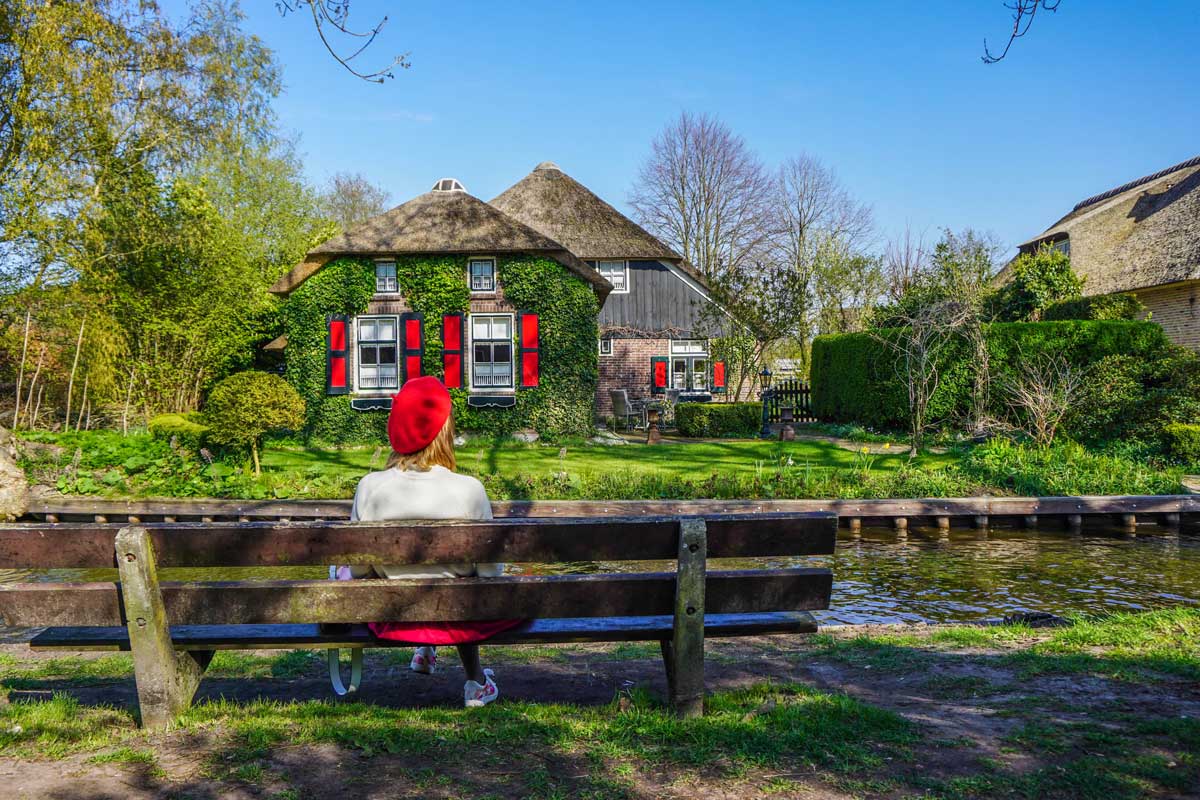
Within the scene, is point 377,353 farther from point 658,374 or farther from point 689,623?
point 689,623

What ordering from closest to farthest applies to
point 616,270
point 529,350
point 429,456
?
point 429,456 < point 529,350 < point 616,270

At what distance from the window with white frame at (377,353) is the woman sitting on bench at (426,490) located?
661 inches

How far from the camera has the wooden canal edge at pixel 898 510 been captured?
36.2ft

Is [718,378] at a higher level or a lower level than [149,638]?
higher

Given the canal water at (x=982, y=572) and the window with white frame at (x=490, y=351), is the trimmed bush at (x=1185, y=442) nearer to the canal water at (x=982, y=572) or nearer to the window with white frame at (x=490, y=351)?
the canal water at (x=982, y=572)

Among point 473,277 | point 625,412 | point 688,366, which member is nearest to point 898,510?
point 473,277

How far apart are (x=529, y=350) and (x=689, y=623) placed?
16.7 metres

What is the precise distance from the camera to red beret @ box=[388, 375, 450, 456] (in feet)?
11.2

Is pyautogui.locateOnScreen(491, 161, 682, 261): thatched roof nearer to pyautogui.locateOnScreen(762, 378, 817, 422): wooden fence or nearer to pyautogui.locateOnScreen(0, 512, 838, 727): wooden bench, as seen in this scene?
pyautogui.locateOnScreen(762, 378, 817, 422): wooden fence

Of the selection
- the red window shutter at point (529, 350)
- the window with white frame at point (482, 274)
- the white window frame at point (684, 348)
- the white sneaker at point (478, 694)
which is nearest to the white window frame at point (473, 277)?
the window with white frame at point (482, 274)

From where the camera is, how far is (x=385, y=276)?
19.7m

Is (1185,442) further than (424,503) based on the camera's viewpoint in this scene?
Yes

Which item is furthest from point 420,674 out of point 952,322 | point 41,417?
point 41,417

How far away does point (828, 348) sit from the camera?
987 inches
